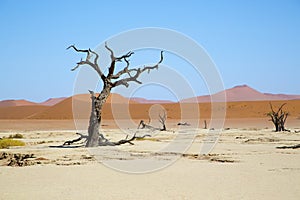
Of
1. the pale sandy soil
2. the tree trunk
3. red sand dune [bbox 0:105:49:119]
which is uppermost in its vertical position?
red sand dune [bbox 0:105:49:119]

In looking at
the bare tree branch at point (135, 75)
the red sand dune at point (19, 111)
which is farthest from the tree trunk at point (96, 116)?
the red sand dune at point (19, 111)

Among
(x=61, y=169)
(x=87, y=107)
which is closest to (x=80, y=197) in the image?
(x=61, y=169)

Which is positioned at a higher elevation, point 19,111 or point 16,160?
point 19,111

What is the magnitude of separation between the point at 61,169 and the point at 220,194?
560 centimetres

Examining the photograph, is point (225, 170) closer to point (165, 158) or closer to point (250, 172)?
point (250, 172)

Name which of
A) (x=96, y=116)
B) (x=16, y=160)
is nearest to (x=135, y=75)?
(x=96, y=116)

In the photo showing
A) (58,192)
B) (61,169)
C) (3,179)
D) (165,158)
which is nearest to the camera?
(58,192)

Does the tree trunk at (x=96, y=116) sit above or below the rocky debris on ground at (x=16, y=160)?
above

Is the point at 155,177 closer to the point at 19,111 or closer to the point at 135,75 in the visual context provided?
the point at 135,75

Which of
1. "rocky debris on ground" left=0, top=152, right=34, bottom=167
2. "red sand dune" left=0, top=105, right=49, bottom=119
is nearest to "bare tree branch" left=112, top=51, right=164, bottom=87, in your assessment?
"rocky debris on ground" left=0, top=152, right=34, bottom=167

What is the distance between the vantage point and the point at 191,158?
51.9ft

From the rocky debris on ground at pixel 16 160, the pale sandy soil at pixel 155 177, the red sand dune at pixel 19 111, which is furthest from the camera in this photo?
the red sand dune at pixel 19 111

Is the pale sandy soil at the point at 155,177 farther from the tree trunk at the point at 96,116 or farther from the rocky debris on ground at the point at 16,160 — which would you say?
the tree trunk at the point at 96,116

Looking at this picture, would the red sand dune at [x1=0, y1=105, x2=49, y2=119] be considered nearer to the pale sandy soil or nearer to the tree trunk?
the tree trunk
